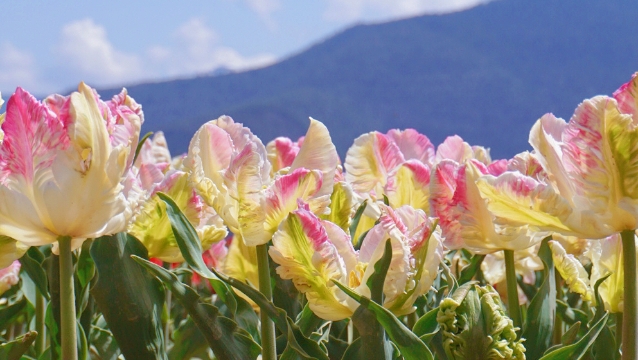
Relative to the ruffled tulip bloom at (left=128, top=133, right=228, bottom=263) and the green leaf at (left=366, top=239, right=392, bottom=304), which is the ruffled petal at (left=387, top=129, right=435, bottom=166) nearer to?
the ruffled tulip bloom at (left=128, top=133, right=228, bottom=263)

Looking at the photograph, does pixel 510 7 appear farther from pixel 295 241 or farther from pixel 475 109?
pixel 295 241

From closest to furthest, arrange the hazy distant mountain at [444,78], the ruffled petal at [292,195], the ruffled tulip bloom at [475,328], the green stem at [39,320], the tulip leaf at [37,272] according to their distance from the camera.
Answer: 1. the ruffled tulip bloom at [475,328]
2. the ruffled petal at [292,195]
3. the tulip leaf at [37,272]
4. the green stem at [39,320]
5. the hazy distant mountain at [444,78]

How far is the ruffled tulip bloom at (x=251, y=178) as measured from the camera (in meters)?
0.63

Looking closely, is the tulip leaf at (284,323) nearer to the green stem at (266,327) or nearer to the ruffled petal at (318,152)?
the green stem at (266,327)

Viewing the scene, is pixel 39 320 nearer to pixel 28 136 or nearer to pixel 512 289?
pixel 28 136

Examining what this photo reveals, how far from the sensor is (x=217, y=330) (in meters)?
0.62

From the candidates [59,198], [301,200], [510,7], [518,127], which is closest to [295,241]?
[301,200]

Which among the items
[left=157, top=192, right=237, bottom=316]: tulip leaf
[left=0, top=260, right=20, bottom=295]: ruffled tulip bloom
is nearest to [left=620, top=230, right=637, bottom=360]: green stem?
[left=157, top=192, right=237, bottom=316]: tulip leaf

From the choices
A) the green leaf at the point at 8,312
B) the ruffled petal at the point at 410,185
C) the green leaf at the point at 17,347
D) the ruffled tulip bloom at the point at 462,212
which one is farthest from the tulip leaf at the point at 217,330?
the green leaf at the point at 8,312

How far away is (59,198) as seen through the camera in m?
0.56

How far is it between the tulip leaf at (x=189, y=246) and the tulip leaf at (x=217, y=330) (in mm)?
24

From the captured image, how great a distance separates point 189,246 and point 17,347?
0.17 metres

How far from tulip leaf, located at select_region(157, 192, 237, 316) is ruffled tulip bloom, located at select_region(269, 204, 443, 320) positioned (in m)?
0.08

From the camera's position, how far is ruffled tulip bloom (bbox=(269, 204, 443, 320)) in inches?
22.2
